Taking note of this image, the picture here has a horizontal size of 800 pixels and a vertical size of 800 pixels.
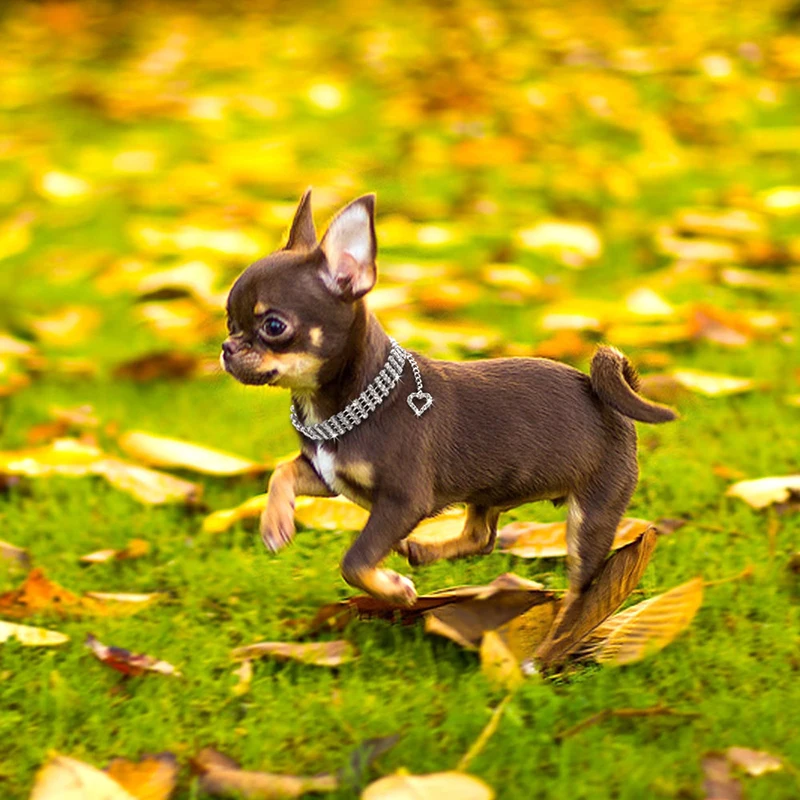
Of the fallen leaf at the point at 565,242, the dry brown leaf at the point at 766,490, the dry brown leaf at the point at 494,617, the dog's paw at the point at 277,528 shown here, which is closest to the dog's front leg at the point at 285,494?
the dog's paw at the point at 277,528

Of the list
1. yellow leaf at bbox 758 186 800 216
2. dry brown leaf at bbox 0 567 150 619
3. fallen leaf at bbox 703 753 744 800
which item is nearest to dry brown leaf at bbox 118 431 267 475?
dry brown leaf at bbox 0 567 150 619

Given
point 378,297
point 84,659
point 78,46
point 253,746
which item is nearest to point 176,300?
point 378,297

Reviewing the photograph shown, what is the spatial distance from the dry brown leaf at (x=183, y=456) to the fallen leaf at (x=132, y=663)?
2.96 ft

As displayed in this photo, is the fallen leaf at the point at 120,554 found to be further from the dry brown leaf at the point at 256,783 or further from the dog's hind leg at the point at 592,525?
the dog's hind leg at the point at 592,525

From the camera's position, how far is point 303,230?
261 centimetres

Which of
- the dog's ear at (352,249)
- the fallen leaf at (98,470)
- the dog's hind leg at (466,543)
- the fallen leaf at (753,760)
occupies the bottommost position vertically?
the fallen leaf at (98,470)

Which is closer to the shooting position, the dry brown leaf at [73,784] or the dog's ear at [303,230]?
the dry brown leaf at [73,784]

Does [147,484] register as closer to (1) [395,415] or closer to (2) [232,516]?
(2) [232,516]

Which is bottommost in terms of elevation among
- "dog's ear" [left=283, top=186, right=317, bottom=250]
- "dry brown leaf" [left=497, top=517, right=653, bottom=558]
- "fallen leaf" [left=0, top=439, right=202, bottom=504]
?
"fallen leaf" [left=0, top=439, right=202, bottom=504]

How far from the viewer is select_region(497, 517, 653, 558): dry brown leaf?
2.96m

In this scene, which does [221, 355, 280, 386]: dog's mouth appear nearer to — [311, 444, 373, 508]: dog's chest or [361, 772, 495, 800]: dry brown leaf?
[311, 444, 373, 508]: dog's chest

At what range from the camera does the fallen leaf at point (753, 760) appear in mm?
2150

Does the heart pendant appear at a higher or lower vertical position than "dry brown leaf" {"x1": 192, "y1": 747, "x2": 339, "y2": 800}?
higher

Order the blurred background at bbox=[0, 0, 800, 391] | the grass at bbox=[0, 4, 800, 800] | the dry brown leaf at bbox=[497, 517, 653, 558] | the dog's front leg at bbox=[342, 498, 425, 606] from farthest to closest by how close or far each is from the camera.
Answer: the blurred background at bbox=[0, 0, 800, 391], the dry brown leaf at bbox=[497, 517, 653, 558], the dog's front leg at bbox=[342, 498, 425, 606], the grass at bbox=[0, 4, 800, 800]
